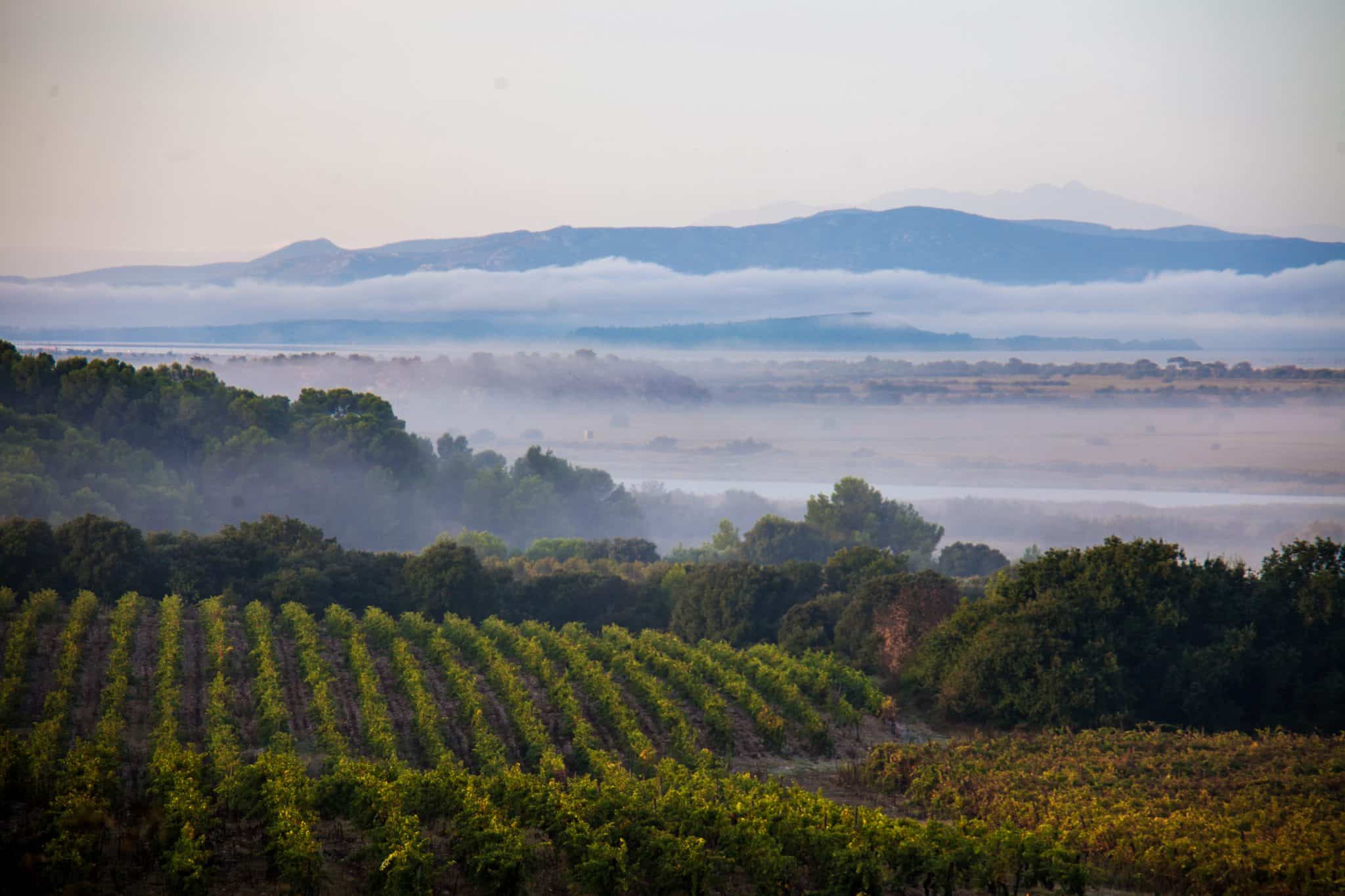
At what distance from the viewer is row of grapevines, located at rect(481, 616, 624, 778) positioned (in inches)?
910

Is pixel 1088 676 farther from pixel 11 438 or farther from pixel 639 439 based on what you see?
pixel 639 439

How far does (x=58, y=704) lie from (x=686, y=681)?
15350 millimetres

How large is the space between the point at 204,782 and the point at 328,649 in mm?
14179

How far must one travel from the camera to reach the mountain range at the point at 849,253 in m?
173

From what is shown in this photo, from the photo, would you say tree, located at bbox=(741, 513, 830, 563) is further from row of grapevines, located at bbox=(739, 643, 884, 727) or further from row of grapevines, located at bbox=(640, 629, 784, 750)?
row of grapevines, located at bbox=(739, 643, 884, 727)

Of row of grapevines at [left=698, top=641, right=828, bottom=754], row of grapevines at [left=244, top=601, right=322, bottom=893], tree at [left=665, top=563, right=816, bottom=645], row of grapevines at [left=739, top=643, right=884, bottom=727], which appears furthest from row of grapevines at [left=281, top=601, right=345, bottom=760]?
tree at [left=665, top=563, right=816, bottom=645]

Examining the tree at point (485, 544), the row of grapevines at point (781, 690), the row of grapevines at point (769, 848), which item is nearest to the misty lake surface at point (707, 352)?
the tree at point (485, 544)

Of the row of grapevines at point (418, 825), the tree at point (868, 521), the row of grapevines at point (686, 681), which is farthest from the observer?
the tree at point (868, 521)

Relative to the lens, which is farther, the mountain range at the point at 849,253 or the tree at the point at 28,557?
the mountain range at the point at 849,253

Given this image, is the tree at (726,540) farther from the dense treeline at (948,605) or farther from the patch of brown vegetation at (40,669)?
the patch of brown vegetation at (40,669)

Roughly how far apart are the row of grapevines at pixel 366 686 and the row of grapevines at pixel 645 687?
21.0 ft

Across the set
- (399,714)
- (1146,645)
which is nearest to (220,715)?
(399,714)

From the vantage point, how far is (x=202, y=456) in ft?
254

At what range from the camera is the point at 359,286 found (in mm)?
188875
